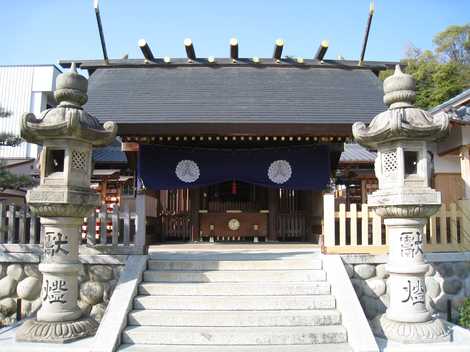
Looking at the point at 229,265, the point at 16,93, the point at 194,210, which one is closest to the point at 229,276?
the point at 229,265

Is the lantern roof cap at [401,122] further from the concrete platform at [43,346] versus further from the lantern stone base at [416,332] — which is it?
the concrete platform at [43,346]

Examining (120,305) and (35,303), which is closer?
(120,305)

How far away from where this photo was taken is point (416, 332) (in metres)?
5.21

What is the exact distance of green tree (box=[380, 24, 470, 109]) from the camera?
978 inches

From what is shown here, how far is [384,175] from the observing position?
5.83m

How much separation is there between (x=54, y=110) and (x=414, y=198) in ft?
18.0

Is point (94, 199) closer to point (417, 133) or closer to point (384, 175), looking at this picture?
point (384, 175)

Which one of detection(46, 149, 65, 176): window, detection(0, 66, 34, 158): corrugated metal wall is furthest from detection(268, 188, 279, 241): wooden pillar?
detection(0, 66, 34, 158): corrugated metal wall

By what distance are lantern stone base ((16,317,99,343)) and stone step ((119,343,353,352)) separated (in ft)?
2.46

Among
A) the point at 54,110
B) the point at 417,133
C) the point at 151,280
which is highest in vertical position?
the point at 54,110

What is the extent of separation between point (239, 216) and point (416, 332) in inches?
260

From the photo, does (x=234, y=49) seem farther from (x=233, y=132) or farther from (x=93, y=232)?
(x=93, y=232)

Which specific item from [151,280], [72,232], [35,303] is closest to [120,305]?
[151,280]

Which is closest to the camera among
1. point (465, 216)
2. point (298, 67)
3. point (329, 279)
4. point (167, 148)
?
point (329, 279)
